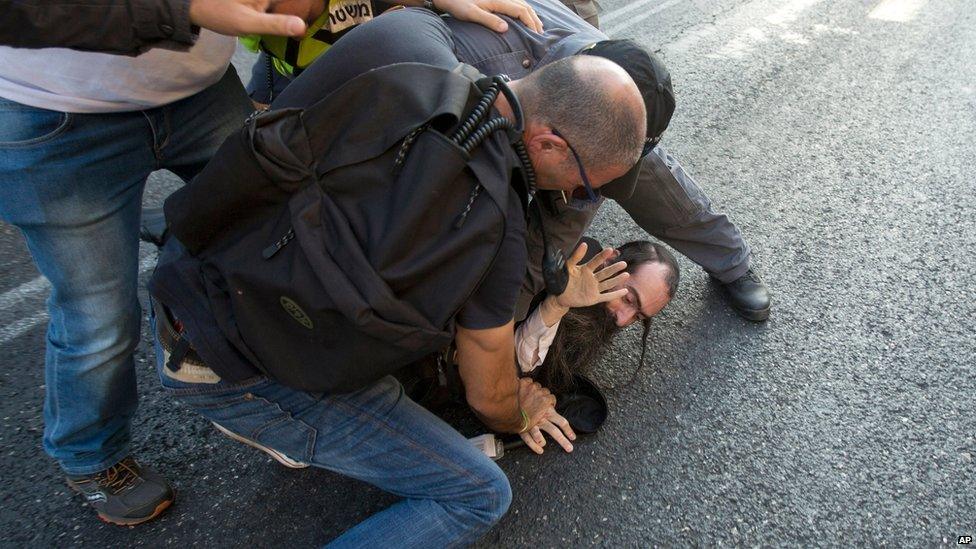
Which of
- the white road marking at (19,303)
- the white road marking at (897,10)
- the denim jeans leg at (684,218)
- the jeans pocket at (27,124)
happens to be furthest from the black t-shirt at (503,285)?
the white road marking at (897,10)

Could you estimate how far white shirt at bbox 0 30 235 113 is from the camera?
1.48 metres

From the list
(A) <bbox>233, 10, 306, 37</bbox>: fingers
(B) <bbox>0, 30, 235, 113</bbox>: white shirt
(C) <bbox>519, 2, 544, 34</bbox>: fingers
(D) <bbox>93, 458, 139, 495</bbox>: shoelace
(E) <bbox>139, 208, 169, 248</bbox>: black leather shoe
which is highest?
(A) <bbox>233, 10, 306, 37</bbox>: fingers

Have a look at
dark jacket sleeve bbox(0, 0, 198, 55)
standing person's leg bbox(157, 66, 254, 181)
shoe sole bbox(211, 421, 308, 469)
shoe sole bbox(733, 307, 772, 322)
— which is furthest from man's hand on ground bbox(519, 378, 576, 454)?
dark jacket sleeve bbox(0, 0, 198, 55)

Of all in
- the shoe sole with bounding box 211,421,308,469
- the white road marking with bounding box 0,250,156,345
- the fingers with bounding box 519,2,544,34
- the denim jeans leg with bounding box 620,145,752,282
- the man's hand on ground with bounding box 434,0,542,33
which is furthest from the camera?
the denim jeans leg with bounding box 620,145,752,282

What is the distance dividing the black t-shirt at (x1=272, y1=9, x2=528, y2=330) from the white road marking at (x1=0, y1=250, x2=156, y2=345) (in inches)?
56.7

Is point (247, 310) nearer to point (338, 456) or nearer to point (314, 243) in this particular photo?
point (314, 243)

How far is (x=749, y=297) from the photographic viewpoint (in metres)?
2.65

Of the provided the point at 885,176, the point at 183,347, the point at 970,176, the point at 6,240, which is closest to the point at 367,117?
the point at 183,347

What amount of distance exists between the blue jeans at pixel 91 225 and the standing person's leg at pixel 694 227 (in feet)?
4.80

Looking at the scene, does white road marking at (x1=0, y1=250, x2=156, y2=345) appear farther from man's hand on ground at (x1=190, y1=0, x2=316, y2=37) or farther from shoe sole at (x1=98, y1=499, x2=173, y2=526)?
man's hand on ground at (x1=190, y1=0, x2=316, y2=37)

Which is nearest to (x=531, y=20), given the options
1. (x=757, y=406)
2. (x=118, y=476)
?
(x=757, y=406)

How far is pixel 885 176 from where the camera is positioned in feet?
11.5

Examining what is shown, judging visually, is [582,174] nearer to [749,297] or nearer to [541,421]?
[541,421]

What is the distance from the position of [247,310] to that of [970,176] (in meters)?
3.72
